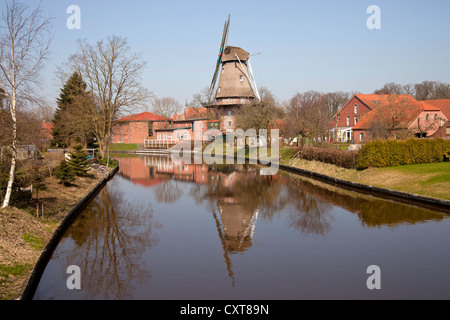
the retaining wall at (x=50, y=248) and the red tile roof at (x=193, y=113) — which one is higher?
the red tile roof at (x=193, y=113)

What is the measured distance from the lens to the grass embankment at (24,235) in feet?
24.6

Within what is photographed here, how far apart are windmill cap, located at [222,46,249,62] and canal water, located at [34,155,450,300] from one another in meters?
44.8

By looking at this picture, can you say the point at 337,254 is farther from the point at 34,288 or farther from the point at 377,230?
the point at 34,288

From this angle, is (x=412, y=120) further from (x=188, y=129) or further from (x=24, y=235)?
(x=24, y=235)

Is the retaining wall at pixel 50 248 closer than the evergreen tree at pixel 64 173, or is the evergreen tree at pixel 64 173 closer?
the retaining wall at pixel 50 248

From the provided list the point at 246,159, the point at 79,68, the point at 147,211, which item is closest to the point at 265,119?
the point at 246,159

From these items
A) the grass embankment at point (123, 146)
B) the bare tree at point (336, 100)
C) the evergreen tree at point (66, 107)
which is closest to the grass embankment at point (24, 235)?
the evergreen tree at point (66, 107)

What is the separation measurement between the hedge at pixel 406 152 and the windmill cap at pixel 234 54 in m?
40.0

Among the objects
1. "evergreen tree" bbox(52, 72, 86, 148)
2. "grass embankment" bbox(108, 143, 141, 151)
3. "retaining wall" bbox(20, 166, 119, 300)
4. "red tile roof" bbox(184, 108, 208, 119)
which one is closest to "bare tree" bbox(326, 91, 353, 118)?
"red tile roof" bbox(184, 108, 208, 119)

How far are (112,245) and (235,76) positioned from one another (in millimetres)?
51719

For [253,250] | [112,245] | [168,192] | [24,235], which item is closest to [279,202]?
[168,192]

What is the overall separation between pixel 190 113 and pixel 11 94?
67.4 meters

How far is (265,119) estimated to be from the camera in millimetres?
42062

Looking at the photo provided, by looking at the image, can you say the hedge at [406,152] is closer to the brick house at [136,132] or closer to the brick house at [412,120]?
the brick house at [412,120]
